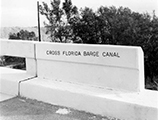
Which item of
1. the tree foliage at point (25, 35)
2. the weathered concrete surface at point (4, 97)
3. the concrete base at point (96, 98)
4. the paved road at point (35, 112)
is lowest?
the paved road at point (35, 112)

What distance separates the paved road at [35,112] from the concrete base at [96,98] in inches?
3.2

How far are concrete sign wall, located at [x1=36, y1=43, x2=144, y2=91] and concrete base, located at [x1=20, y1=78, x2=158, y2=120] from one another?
0.34ft

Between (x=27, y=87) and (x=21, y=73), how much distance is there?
1.92ft

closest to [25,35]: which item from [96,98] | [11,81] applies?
[11,81]

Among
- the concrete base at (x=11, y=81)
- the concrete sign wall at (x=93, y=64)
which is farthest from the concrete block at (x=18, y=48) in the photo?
the concrete base at (x=11, y=81)

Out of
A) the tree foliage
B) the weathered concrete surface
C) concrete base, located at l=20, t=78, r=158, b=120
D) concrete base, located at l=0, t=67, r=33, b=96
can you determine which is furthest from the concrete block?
the tree foliage

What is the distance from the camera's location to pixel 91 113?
2.71 metres

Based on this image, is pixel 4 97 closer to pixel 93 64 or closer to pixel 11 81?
pixel 11 81

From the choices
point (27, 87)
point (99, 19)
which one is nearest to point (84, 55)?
point (27, 87)

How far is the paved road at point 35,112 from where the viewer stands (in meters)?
2.63

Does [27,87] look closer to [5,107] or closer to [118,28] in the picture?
[5,107]

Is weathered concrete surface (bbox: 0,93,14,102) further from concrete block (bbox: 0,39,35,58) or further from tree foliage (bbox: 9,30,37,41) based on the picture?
tree foliage (bbox: 9,30,37,41)

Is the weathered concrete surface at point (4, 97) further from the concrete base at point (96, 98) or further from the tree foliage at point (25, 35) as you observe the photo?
the tree foliage at point (25, 35)

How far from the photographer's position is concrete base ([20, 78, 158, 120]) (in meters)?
2.41
